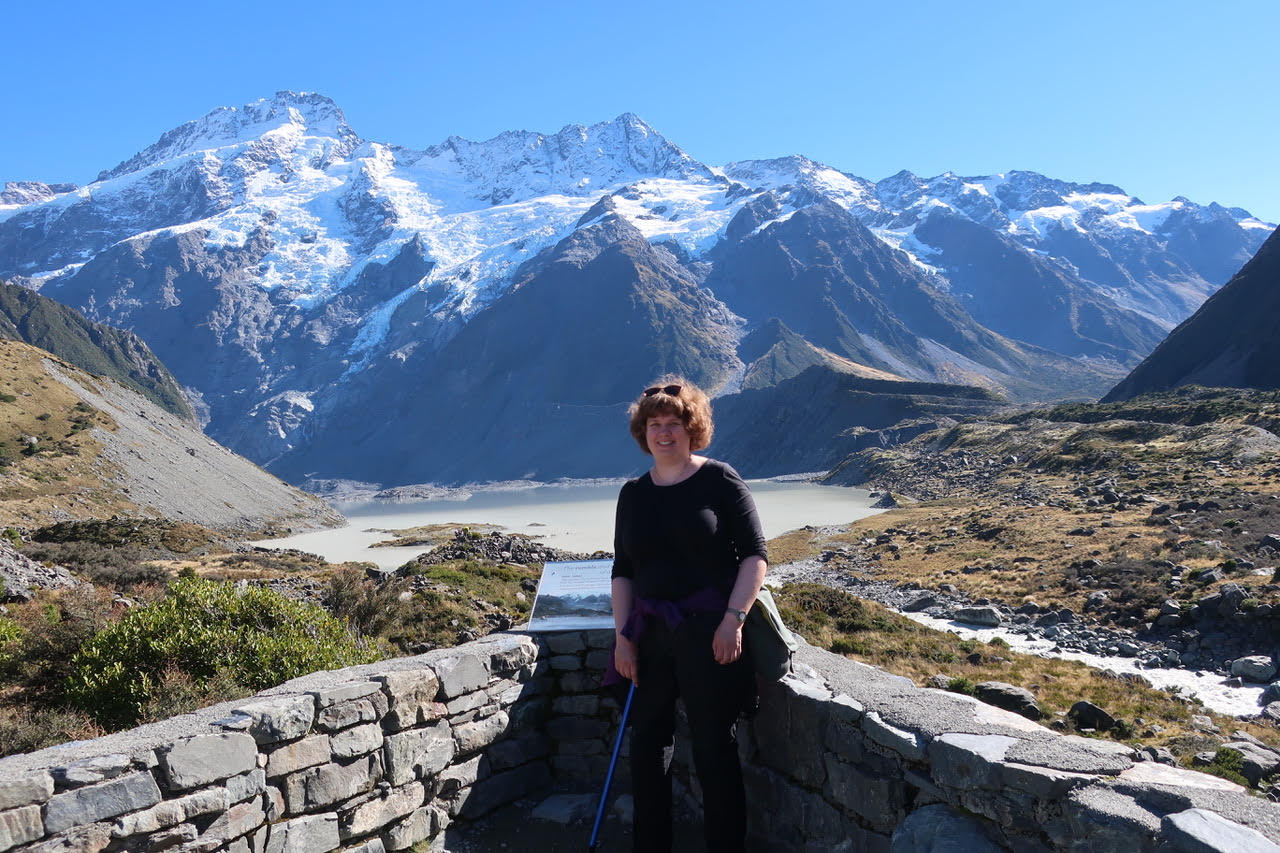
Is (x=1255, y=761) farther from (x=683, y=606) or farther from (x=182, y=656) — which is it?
(x=182, y=656)

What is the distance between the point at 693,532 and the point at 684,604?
1.53ft

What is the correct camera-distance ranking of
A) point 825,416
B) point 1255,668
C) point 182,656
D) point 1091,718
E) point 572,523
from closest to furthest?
point 182,656, point 1091,718, point 1255,668, point 572,523, point 825,416

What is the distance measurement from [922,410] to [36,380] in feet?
419

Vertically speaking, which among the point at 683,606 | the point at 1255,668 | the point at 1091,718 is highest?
the point at 683,606

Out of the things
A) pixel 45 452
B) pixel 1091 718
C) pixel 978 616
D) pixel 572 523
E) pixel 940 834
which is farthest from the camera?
pixel 572 523

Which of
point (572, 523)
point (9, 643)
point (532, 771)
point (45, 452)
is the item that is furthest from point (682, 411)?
point (572, 523)

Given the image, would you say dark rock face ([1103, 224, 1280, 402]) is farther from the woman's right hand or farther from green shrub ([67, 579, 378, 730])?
green shrub ([67, 579, 378, 730])

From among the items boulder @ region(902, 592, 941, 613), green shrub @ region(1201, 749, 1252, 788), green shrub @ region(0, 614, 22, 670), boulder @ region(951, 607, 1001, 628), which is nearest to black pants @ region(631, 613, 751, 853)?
green shrub @ region(1201, 749, 1252, 788)

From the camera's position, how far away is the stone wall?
369cm

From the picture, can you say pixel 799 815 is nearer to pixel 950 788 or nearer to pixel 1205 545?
pixel 950 788

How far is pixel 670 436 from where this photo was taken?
5.03m

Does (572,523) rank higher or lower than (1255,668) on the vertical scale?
lower

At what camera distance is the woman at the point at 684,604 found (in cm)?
472

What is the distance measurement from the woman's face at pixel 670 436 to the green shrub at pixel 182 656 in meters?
4.99
